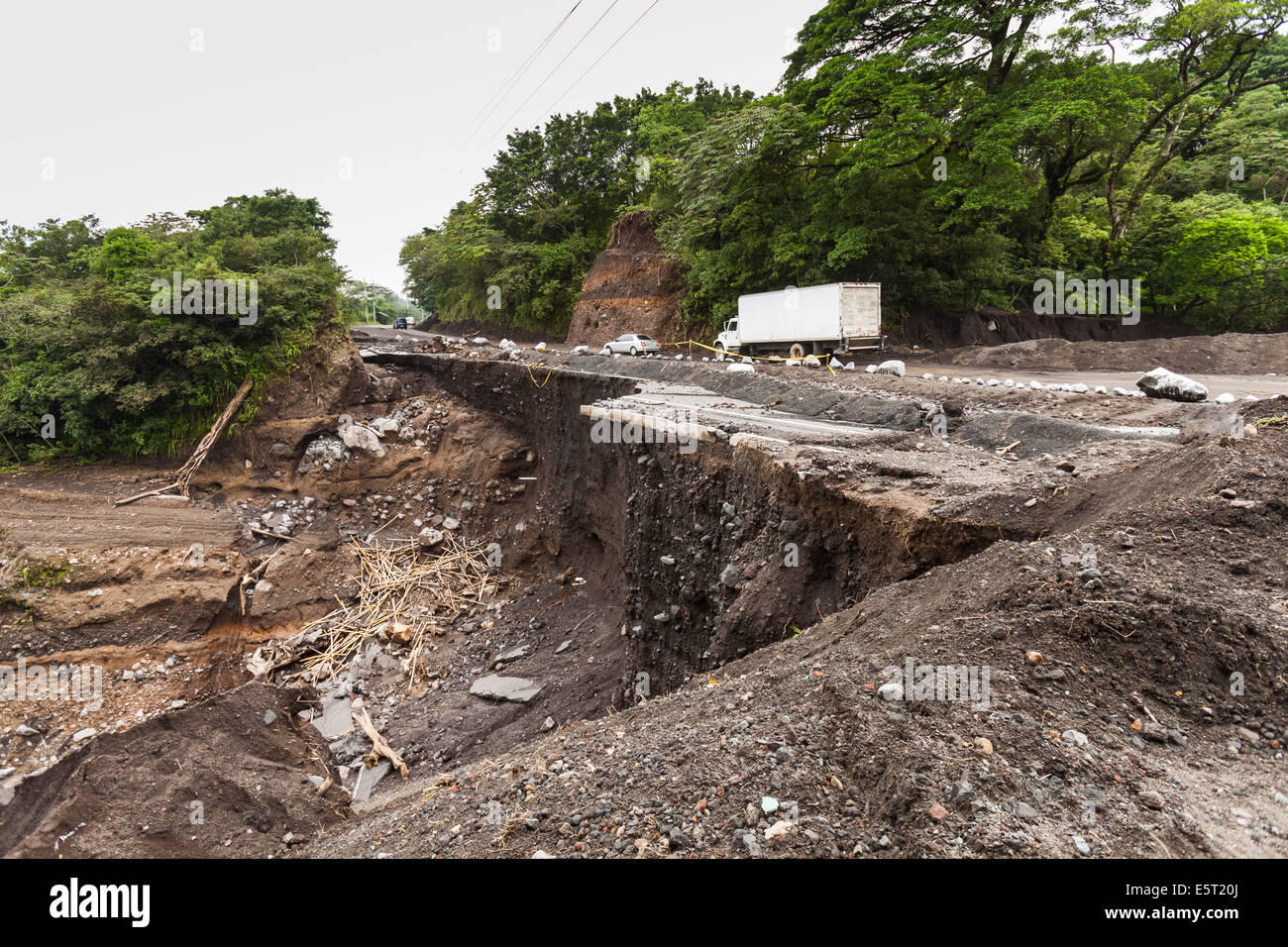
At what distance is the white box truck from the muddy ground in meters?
4.30

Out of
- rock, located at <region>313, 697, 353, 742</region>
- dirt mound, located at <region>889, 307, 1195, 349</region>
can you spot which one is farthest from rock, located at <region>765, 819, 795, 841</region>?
dirt mound, located at <region>889, 307, 1195, 349</region>

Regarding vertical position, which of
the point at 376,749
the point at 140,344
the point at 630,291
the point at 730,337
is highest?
the point at 630,291

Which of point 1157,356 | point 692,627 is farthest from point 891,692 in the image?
point 1157,356

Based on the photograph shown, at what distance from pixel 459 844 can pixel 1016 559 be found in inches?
136

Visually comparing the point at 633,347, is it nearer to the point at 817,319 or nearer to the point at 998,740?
Answer: the point at 817,319

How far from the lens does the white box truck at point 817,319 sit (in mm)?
15602

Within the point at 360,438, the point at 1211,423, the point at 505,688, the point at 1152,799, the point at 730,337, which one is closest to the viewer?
the point at 1152,799

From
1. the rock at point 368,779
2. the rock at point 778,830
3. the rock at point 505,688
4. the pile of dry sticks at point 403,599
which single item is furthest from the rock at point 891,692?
the pile of dry sticks at point 403,599

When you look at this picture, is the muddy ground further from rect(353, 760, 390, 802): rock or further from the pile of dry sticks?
the pile of dry sticks

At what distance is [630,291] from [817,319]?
1184 centimetres

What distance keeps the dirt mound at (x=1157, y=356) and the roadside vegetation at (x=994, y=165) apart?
377 cm

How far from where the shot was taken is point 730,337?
65.0 feet

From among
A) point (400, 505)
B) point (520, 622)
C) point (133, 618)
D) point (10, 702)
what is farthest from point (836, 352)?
point (10, 702)

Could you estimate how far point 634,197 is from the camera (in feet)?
95.6
